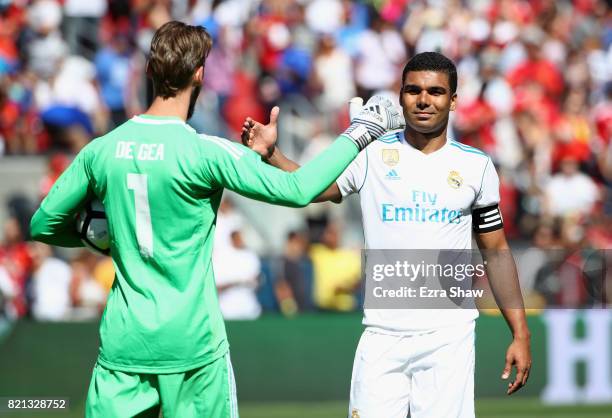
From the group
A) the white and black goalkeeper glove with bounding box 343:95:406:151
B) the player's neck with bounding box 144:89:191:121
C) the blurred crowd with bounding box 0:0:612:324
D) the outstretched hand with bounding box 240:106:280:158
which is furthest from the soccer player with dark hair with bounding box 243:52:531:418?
the blurred crowd with bounding box 0:0:612:324

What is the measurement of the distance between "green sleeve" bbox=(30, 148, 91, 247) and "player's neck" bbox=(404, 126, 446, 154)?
183cm

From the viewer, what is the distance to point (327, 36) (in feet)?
47.3

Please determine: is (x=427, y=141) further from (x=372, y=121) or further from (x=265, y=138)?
(x=265, y=138)

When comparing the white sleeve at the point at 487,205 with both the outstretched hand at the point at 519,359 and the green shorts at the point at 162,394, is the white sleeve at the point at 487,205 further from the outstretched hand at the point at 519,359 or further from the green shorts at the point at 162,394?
the green shorts at the point at 162,394

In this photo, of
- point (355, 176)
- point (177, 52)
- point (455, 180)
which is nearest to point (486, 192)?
point (455, 180)

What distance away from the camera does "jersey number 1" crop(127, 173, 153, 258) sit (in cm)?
435

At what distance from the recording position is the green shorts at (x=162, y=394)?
433 cm

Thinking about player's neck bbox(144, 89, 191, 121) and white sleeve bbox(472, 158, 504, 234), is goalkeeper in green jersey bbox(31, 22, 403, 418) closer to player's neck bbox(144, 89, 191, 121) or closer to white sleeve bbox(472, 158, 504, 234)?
player's neck bbox(144, 89, 191, 121)

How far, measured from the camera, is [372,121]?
4652mm

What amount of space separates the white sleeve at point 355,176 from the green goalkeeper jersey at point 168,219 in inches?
44.6

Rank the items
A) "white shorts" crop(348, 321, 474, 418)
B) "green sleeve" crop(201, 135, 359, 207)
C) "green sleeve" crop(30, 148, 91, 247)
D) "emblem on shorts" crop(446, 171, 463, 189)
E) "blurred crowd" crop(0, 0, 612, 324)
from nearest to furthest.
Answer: "green sleeve" crop(201, 135, 359, 207) < "green sleeve" crop(30, 148, 91, 247) < "white shorts" crop(348, 321, 474, 418) < "emblem on shorts" crop(446, 171, 463, 189) < "blurred crowd" crop(0, 0, 612, 324)

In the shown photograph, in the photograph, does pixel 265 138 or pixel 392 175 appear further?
pixel 392 175

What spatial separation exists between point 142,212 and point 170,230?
0.13 metres

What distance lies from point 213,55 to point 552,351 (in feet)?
18.7
